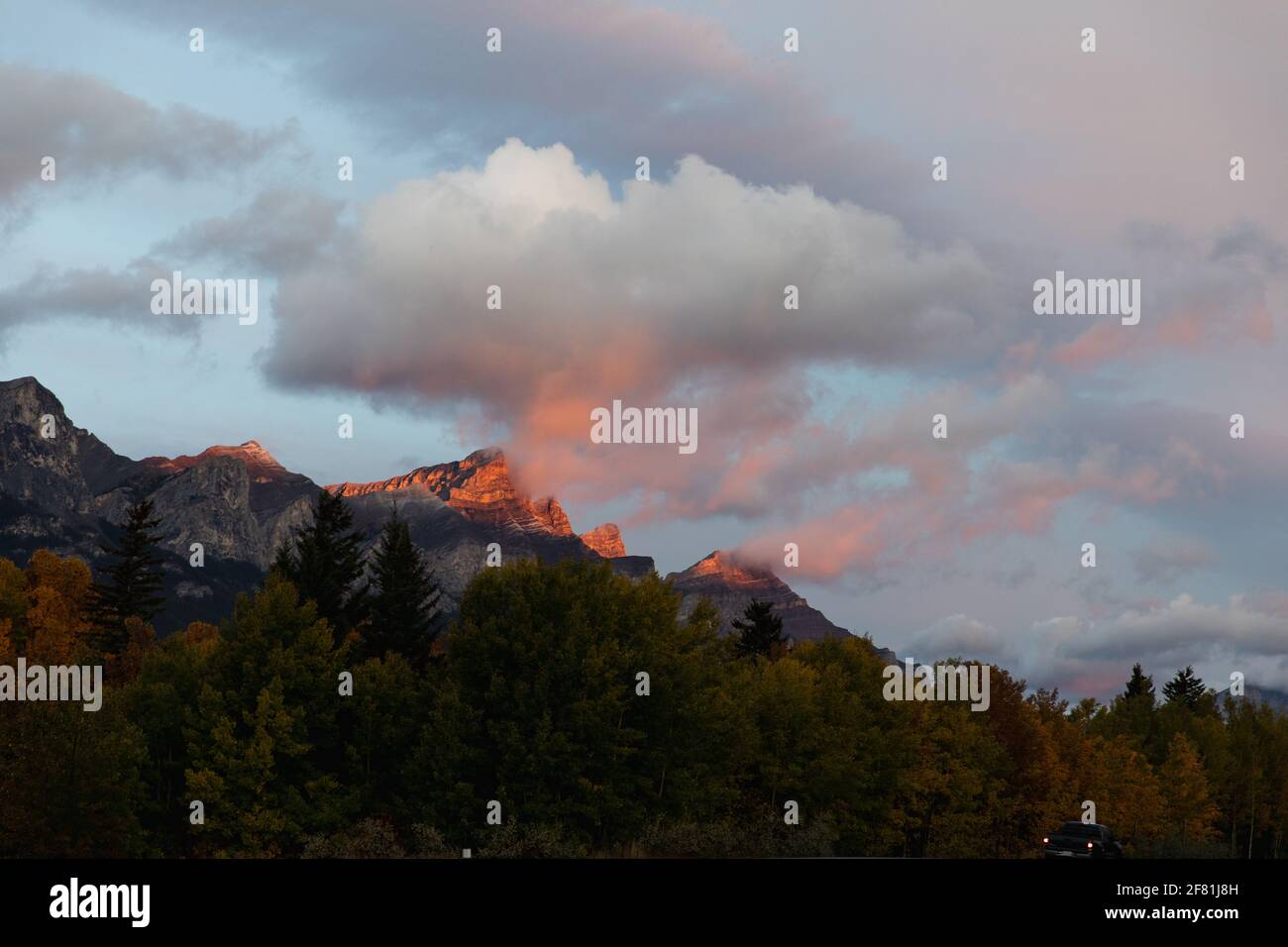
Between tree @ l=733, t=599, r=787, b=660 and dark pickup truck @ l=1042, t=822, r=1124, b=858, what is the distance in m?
90.3

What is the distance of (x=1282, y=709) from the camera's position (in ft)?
634

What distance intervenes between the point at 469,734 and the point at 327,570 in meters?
20.3

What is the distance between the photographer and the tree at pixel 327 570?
91.9 metres

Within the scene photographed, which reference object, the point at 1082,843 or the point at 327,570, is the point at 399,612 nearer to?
the point at 327,570

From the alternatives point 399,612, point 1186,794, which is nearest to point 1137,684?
point 1186,794

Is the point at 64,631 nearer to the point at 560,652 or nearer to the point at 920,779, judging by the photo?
the point at 560,652

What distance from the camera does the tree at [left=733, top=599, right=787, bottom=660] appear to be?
137m

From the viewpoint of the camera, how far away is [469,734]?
79500 mm

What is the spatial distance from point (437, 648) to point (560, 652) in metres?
30.2

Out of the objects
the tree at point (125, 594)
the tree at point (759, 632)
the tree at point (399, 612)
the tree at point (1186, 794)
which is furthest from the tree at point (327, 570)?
the tree at point (1186, 794)

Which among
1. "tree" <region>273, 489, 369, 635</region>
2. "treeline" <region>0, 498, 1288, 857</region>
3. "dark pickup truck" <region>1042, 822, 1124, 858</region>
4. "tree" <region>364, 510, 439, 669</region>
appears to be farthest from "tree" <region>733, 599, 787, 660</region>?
"dark pickup truck" <region>1042, 822, 1124, 858</region>

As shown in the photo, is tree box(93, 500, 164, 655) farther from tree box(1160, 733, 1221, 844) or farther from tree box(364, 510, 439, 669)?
tree box(1160, 733, 1221, 844)

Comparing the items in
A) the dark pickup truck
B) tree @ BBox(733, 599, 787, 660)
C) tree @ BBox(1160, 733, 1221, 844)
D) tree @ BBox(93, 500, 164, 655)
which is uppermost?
tree @ BBox(93, 500, 164, 655)

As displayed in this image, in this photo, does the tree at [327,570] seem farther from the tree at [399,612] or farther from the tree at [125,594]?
the tree at [125,594]
